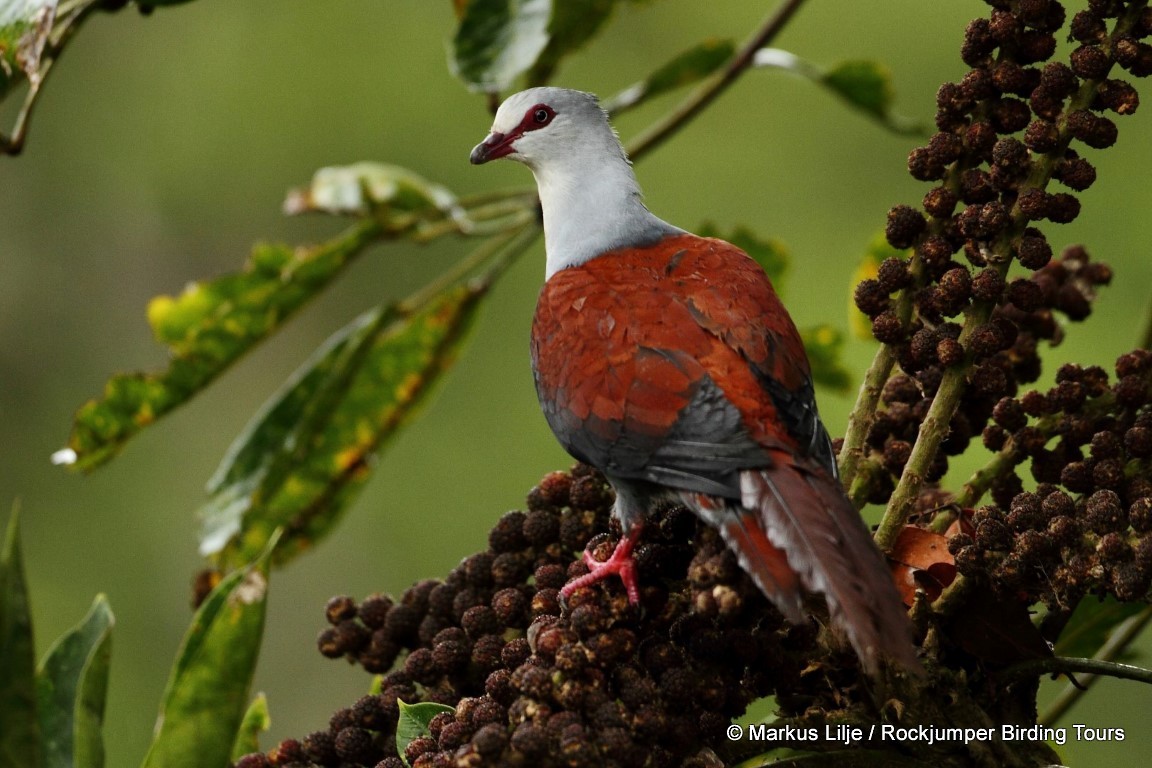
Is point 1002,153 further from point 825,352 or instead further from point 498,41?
point 825,352

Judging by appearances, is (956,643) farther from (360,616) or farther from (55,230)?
(55,230)

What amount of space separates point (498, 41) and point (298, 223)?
4.70 meters

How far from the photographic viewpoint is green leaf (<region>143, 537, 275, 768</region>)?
1761 mm

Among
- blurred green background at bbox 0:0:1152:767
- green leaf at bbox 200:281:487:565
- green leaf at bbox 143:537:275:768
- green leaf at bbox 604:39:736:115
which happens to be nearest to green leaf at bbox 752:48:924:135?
green leaf at bbox 604:39:736:115

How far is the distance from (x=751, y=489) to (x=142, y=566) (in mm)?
5467

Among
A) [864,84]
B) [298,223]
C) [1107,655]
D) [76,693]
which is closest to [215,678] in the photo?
[76,693]

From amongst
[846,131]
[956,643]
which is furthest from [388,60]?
[956,643]

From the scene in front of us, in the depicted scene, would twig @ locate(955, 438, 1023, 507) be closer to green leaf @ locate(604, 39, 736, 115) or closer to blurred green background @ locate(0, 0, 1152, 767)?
green leaf @ locate(604, 39, 736, 115)

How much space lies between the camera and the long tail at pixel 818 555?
1318 mm

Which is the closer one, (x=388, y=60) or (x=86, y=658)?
(x=86, y=658)

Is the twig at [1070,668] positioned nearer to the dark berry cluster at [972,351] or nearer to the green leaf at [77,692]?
the dark berry cluster at [972,351]

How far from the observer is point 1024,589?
1.49 meters

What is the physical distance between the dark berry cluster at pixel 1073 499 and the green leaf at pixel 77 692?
1109 millimetres

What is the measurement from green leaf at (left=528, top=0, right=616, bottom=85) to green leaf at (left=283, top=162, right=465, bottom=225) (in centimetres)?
36
